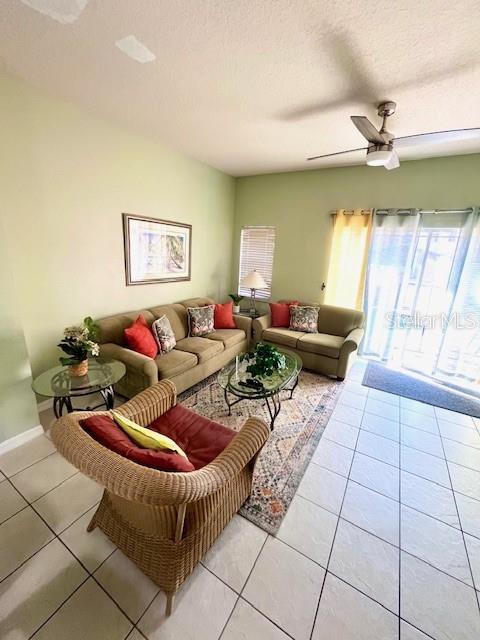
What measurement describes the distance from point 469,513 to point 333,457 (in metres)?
0.83

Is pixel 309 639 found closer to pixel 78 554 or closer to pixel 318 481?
pixel 318 481

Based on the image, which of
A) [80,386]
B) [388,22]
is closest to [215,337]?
[80,386]

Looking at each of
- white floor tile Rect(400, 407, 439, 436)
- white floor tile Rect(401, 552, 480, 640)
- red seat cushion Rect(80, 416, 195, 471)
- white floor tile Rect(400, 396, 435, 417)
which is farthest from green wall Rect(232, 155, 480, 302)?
red seat cushion Rect(80, 416, 195, 471)

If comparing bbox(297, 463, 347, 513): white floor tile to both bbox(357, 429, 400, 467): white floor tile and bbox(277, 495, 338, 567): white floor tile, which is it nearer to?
bbox(277, 495, 338, 567): white floor tile

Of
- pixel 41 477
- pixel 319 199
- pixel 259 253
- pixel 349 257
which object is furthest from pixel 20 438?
pixel 319 199

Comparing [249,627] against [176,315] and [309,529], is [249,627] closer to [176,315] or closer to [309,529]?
[309,529]

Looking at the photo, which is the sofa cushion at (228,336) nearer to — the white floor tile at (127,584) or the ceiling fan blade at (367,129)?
the white floor tile at (127,584)

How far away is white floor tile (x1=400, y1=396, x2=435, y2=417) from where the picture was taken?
268 centimetres

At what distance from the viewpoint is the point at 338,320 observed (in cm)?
365

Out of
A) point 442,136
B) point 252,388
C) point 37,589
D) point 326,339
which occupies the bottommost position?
point 37,589

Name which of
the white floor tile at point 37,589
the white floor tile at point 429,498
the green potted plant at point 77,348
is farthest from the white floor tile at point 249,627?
the green potted plant at point 77,348

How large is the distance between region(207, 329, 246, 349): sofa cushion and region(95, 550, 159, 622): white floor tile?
2.19 meters

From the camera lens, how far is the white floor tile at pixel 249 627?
3.52 feet

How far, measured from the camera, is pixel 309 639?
3.52 feet
